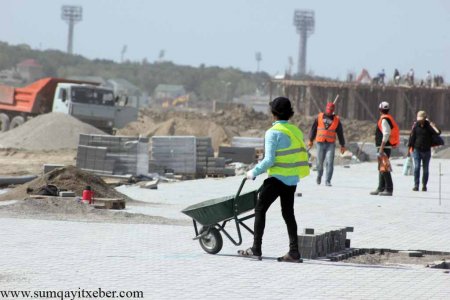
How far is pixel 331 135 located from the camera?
23.8 metres

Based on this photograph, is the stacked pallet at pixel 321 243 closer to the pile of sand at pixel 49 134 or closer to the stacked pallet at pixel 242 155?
the stacked pallet at pixel 242 155

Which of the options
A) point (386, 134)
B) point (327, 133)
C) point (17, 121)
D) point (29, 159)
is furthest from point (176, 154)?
point (17, 121)

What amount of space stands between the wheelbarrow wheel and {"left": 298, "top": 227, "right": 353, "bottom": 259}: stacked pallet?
2.72 ft

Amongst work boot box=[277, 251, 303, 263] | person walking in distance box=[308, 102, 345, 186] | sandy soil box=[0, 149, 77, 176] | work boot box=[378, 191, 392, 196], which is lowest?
sandy soil box=[0, 149, 77, 176]

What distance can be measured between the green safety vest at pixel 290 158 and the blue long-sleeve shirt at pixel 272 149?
36 millimetres

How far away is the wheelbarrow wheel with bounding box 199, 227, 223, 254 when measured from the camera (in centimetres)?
1220

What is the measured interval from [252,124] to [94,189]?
2558 inches

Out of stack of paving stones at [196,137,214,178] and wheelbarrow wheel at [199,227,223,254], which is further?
stack of paving stones at [196,137,214,178]

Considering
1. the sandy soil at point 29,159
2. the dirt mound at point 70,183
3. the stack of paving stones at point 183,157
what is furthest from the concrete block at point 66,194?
the sandy soil at point 29,159

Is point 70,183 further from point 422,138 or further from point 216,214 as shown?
point 422,138

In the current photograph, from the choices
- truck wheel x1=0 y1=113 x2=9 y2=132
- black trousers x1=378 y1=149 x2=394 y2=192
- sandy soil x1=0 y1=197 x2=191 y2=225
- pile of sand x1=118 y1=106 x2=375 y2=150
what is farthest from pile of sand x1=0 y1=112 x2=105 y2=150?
sandy soil x1=0 y1=197 x2=191 y2=225

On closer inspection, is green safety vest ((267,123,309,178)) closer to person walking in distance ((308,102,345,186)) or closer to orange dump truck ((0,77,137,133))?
person walking in distance ((308,102,345,186))

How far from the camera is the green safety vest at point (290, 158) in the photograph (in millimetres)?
11922

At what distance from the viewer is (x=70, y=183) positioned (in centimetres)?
1861
